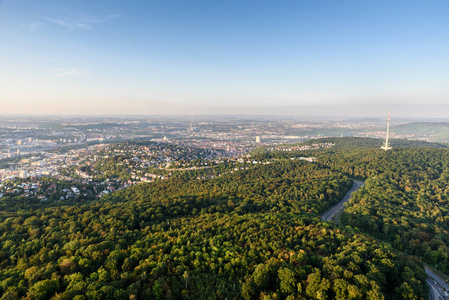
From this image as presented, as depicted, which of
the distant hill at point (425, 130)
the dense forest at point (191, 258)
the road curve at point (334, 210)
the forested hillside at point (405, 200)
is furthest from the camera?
the distant hill at point (425, 130)

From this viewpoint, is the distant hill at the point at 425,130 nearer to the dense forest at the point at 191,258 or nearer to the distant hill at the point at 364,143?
the distant hill at the point at 364,143

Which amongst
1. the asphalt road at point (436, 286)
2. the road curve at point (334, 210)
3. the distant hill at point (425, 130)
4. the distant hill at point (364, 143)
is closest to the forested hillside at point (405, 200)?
the asphalt road at point (436, 286)

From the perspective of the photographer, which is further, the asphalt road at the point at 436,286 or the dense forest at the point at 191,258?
the asphalt road at the point at 436,286

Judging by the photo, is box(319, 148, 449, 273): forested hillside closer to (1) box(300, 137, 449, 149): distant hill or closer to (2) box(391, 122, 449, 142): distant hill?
(1) box(300, 137, 449, 149): distant hill

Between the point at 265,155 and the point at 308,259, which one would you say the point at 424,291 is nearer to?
the point at 308,259

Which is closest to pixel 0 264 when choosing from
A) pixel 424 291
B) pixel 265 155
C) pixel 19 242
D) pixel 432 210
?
pixel 19 242

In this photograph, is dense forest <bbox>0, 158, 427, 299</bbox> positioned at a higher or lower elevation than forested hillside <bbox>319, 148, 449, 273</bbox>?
higher

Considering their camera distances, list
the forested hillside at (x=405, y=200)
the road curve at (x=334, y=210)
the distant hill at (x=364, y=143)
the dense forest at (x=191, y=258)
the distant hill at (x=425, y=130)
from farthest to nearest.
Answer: the distant hill at (x=425, y=130) < the distant hill at (x=364, y=143) < the road curve at (x=334, y=210) < the forested hillside at (x=405, y=200) < the dense forest at (x=191, y=258)

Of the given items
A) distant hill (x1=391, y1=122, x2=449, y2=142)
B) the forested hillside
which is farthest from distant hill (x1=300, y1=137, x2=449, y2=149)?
distant hill (x1=391, y1=122, x2=449, y2=142)

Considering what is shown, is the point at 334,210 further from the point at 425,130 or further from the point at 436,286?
the point at 425,130

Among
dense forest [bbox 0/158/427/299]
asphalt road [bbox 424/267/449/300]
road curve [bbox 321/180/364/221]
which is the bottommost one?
road curve [bbox 321/180/364/221]
